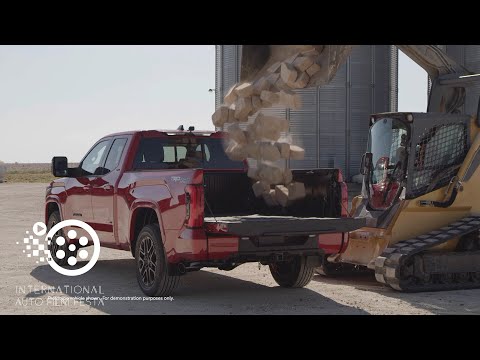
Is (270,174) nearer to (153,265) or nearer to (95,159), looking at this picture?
(153,265)

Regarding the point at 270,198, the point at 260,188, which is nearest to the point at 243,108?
the point at 260,188

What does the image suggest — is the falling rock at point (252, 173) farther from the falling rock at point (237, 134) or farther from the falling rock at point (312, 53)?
the falling rock at point (312, 53)

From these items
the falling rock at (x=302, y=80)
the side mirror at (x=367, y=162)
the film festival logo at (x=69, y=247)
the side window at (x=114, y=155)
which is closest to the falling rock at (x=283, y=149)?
the falling rock at (x=302, y=80)

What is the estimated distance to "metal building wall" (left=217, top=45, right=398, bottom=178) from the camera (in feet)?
87.7

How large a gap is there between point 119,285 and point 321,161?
17.0 metres

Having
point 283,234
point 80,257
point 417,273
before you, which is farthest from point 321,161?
point 283,234

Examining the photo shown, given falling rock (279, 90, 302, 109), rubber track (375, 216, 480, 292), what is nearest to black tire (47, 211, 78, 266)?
rubber track (375, 216, 480, 292)

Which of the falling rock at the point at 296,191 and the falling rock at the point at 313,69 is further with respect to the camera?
the falling rock at the point at 296,191

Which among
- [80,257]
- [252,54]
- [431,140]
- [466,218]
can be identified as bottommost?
[80,257]

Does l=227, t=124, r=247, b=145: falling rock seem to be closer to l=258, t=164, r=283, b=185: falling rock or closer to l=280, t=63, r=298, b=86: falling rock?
l=258, t=164, r=283, b=185: falling rock

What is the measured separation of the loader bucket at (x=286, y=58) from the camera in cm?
852

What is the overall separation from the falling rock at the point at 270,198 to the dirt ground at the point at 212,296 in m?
1.12
